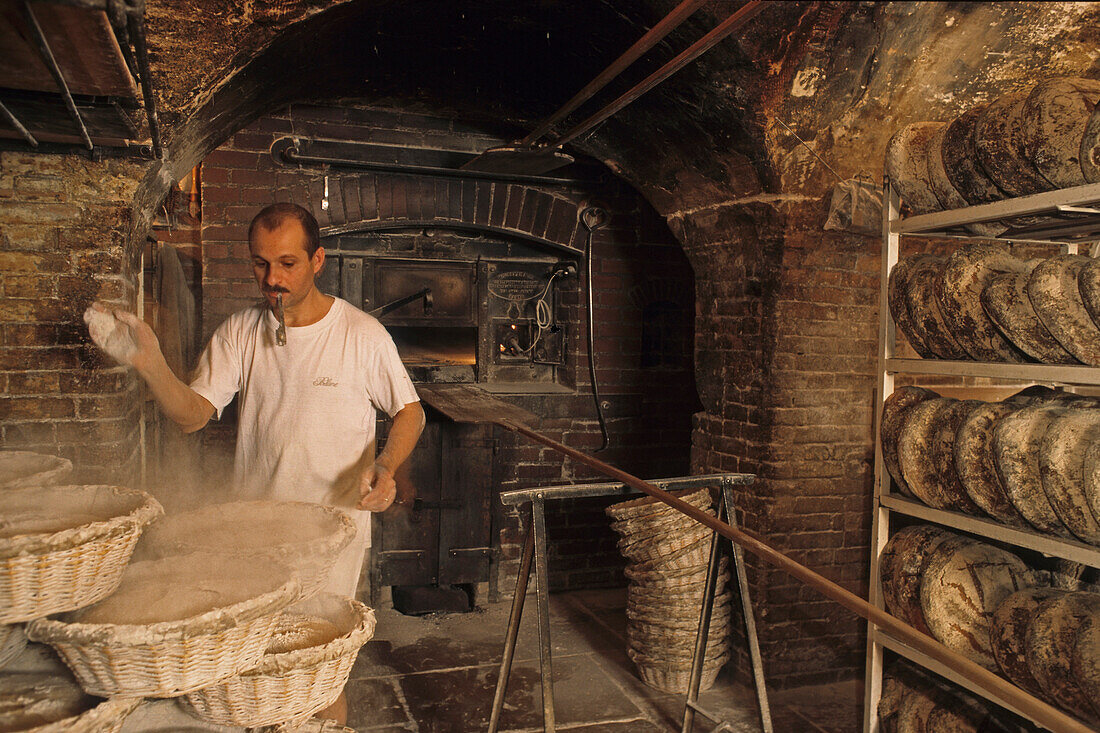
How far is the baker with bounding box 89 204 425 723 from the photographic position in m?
2.32

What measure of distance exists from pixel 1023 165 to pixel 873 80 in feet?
2.87

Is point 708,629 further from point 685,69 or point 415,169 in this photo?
point 415,169

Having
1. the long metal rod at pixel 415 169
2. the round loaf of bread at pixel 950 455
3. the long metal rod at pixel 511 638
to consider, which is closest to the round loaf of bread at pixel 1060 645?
the round loaf of bread at pixel 950 455

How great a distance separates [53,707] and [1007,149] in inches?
101

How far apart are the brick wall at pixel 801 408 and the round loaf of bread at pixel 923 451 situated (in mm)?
773

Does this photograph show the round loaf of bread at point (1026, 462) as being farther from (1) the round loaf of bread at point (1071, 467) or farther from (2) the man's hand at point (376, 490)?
(2) the man's hand at point (376, 490)

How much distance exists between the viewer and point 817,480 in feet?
10.8

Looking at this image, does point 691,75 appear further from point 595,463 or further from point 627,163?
point 595,463

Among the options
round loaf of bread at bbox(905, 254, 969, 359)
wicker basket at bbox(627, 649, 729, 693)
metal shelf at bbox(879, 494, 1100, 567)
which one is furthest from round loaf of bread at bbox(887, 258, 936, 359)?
wicker basket at bbox(627, 649, 729, 693)

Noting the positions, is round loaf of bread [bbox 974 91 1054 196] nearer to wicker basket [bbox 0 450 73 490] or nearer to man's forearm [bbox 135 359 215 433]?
man's forearm [bbox 135 359 215 433]

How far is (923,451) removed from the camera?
241cm

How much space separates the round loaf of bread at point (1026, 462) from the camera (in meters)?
2.01

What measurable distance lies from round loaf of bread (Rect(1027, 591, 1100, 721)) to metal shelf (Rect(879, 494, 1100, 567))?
12 centimetres

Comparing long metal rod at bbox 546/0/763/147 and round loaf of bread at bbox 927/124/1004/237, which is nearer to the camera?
long metal rod at bbox 546/0/763/147
